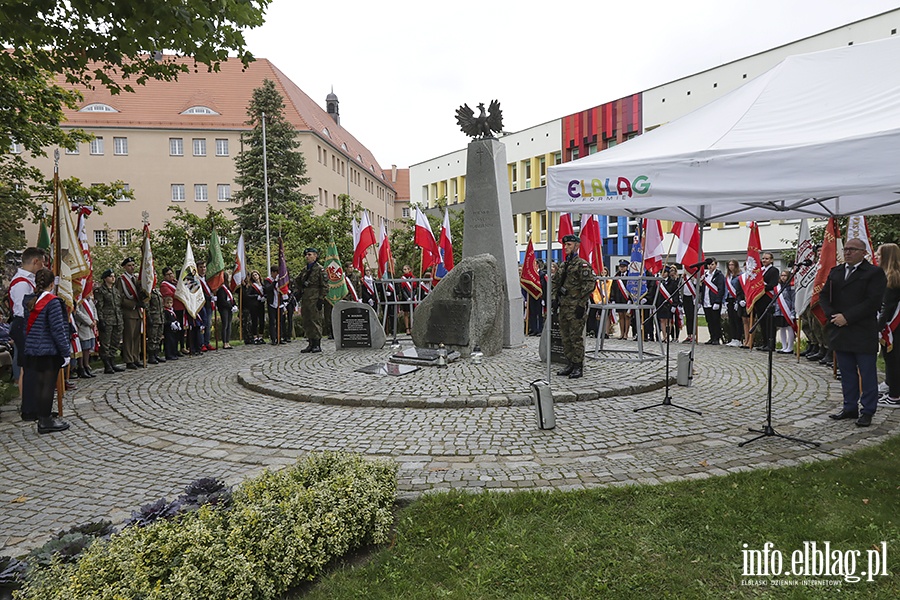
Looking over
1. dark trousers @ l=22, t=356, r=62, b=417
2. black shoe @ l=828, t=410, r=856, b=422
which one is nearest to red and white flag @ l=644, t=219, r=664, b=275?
black shoe @ l=828, t=410, r=856, b=422

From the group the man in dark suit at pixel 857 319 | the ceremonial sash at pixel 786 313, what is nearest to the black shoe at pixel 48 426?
the man in dark suit at pixel 857 319

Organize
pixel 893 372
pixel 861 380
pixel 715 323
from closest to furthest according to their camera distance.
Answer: pixel 861 380
pixel 893 372
pixel 715 323

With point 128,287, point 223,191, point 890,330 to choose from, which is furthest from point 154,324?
point 223,191

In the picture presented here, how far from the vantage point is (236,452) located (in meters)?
5.79

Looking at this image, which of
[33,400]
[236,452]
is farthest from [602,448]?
[33,400]

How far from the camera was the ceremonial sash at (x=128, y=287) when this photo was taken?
36.7 ft

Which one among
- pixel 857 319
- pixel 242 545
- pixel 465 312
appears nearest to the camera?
pixel 242 545

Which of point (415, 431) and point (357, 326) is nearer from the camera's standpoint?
point (415, 431)

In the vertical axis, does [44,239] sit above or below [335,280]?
above

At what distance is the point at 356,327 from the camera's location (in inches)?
500

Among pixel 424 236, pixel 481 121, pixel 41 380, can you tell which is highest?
pixel 481 121

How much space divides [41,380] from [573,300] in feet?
23.8

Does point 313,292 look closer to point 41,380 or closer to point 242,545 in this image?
point 41,380

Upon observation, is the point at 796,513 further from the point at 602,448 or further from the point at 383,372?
the point at 383,372
